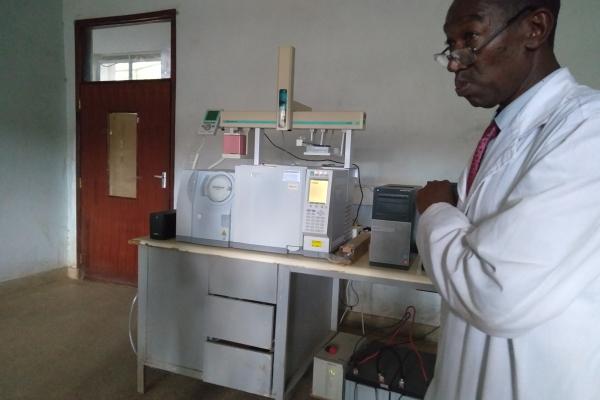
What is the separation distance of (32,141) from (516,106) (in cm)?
389

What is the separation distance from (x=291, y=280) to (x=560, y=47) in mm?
2221

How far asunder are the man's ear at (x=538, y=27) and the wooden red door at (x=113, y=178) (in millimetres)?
3017

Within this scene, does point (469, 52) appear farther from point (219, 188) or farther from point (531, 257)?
point (219, 188)

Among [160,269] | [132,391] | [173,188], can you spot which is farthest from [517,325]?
[173,188]

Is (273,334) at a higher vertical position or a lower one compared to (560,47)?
lower

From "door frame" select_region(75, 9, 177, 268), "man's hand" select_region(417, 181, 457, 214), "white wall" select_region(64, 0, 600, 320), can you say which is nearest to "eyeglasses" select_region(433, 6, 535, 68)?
"man's hand" select_region(417, 181, 457, 214)

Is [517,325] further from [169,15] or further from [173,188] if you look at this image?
[169,15]

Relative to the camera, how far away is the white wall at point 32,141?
3082 mm

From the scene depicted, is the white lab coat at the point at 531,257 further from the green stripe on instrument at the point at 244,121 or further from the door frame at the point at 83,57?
the door frame at the point at 83,57

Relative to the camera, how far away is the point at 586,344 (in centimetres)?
56

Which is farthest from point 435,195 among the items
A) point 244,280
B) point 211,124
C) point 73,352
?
point 73,352

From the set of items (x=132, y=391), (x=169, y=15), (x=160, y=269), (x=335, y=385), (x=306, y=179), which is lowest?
(x=132, y=391)

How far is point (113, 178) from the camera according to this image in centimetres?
345

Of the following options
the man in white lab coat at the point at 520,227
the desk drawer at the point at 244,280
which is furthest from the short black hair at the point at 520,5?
the desk drawer at the point at 244,280
